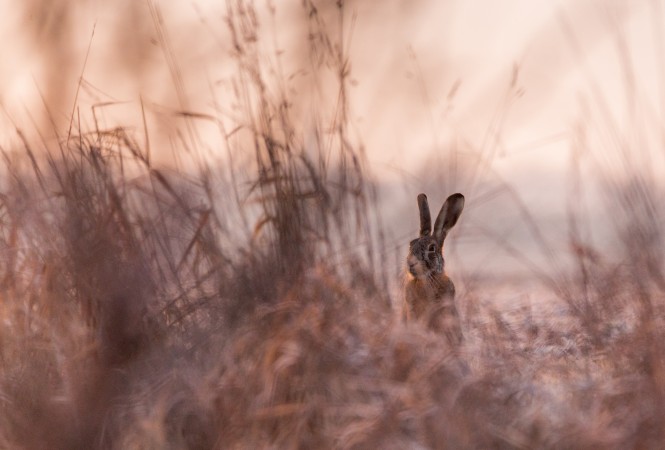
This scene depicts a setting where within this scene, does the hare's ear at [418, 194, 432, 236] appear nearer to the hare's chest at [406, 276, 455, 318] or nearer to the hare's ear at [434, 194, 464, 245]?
the hare's ear at [434, 194, 464, 245]

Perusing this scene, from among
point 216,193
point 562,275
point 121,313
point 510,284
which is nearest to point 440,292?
point 510,284

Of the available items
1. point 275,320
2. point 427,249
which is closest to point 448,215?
point 427,249

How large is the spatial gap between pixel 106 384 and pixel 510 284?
1.60 m

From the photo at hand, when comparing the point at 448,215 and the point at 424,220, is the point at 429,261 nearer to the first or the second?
the point at 424,220

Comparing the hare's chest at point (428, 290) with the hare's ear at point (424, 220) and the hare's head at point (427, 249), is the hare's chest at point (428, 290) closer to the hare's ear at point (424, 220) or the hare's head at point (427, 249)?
the hare's head at point (427, 249)

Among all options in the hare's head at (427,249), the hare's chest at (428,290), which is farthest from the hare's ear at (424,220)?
the hare's chest at (428,290)

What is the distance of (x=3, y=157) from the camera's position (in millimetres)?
3549

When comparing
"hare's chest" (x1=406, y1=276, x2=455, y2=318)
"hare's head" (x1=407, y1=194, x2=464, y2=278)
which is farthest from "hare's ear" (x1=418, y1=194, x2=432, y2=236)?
"hare's chest" (x1=406, y1=276, x2=455, y2=318)

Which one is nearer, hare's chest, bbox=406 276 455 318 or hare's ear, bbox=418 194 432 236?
hare's chest, bbox=406 276 455 318

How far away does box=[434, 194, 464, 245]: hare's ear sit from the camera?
435 centimetres

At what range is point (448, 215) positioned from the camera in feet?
14.6

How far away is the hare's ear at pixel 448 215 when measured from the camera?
4352 mm

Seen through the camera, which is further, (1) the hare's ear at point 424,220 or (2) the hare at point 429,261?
(1) the hare's ear at point 424,220

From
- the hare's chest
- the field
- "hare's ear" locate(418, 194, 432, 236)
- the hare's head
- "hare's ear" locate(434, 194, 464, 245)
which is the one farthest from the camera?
"hare's ear" locate(418, 194, 432, 236)
